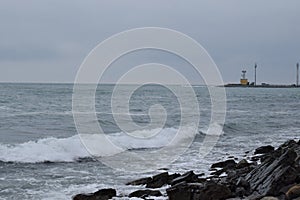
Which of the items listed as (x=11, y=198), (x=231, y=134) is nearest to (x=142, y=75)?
(x=11, y=198)

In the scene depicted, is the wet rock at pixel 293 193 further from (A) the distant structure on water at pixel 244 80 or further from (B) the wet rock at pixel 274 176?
(A) the distant structure on water at pixel 244 80

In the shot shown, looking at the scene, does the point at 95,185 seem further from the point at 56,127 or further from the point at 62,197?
the point at 56,127

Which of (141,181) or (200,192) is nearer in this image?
(200,192)

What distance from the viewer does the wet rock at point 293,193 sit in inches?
260

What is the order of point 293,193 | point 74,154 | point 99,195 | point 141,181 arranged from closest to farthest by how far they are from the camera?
point 293,193, point 99,195, point 141,181, point 74,154

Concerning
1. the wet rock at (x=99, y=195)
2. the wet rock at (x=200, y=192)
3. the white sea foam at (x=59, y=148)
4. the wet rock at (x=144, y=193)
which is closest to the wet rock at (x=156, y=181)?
the wet rock at (x=144, y=193)

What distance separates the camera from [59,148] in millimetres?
15922

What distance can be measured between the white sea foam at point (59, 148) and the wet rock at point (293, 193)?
884cm

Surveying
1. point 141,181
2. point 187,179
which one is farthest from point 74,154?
point 187,179

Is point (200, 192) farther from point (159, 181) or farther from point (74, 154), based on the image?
point (74, 154)

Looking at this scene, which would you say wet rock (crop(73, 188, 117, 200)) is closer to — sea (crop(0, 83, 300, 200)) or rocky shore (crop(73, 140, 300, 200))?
rocky shore (crop(73, 140, 300, 200))

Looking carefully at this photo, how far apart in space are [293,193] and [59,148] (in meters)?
10.7

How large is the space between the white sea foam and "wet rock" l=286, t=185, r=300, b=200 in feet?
29.0

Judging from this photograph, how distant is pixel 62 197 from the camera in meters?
8.83
